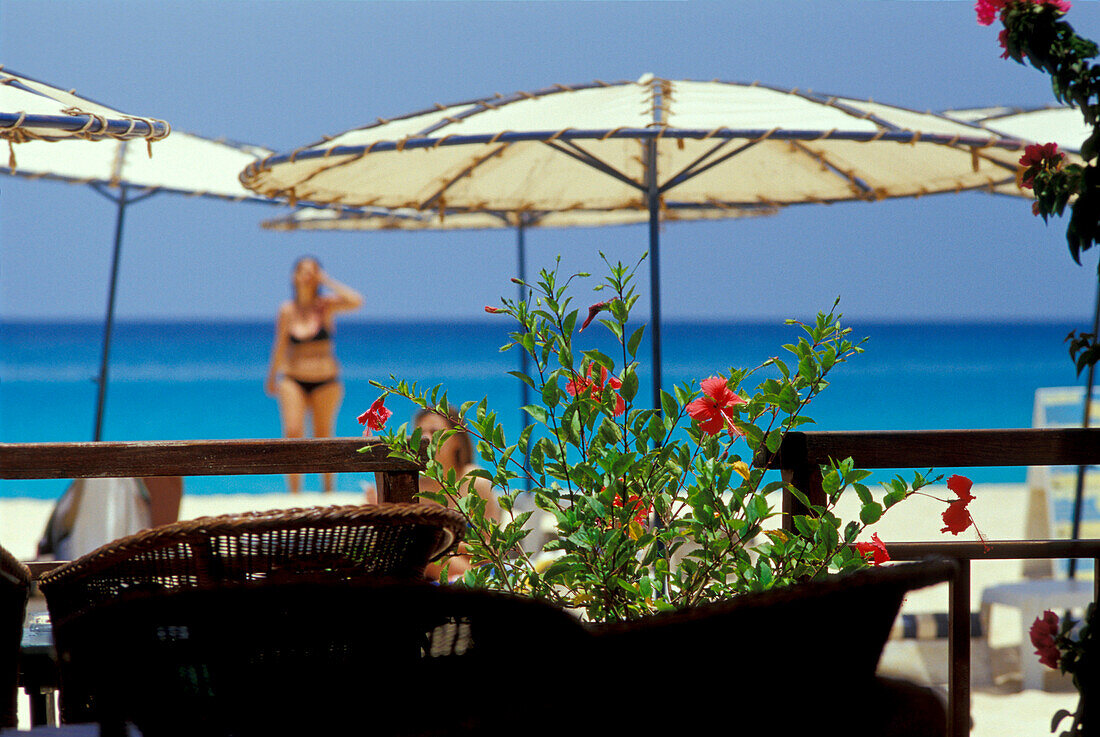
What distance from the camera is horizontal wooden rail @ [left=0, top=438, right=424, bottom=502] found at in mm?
1781

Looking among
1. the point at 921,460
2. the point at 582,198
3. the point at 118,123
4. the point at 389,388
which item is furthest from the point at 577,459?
the point at 582,198

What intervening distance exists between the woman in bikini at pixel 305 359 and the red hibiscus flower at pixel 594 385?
5926mm

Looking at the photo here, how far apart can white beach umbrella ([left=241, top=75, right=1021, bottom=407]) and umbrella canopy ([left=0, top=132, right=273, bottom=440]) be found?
0.83 m

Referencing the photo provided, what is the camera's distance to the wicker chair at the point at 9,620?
4.25 feet

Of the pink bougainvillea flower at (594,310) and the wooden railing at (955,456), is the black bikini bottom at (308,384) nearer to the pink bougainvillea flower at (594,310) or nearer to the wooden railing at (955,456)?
the wooden railing at (955,456)

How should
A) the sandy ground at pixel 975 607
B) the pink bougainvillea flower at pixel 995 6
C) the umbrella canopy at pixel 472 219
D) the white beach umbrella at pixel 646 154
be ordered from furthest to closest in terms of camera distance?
the umbrella canopy at pixel 472 219 → the white beach umbrella at pixel 646 154 → the sandy ground at pixel 975 607 → the pink bougainvillea flower at pixel 995 6

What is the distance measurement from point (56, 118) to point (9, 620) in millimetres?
908

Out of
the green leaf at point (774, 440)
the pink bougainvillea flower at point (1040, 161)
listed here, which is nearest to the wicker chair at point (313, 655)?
the green leaf at point (774, 440)

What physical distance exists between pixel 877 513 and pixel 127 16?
39268 millimetres

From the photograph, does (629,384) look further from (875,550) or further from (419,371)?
(419,371)

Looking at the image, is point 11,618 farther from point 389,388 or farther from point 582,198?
point 582,198

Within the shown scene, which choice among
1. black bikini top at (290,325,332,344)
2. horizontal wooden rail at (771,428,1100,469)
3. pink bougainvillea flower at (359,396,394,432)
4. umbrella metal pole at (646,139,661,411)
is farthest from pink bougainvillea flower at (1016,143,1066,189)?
black bikini top at (290,325,332,344)

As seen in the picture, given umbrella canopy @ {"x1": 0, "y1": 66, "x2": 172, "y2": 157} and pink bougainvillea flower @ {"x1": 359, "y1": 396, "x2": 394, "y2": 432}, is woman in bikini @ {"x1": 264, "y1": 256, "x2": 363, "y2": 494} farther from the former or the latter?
pink bougainvillea flower @ {"x1": 359, "y1": 396, "x2": 394, "y2": 432}

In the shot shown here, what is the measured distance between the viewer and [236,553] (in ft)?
3.51
